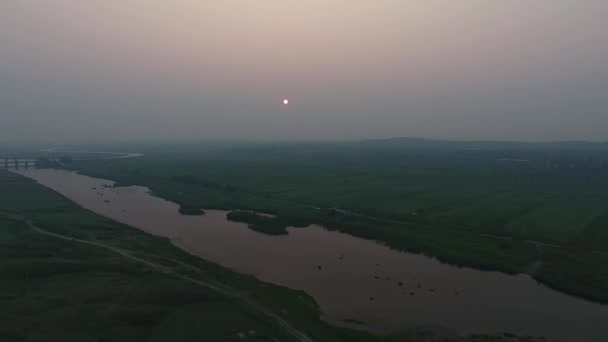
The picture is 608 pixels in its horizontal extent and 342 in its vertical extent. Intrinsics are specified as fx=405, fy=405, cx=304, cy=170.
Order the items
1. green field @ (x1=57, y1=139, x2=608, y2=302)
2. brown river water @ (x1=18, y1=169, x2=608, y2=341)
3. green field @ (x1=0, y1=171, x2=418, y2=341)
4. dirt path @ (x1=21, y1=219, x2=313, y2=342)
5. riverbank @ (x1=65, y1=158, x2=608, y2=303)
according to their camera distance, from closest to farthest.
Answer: green field @ (x1=0, y1=171, x2=418, y2=341) → dirt path @ (x1=21, y1=219, x2=313, y2=342) → brown river water @ (x1=18, y1=169, x2=608, y2=341) → riverbank @ (x1=65, y1=158, x2=608, y2=303) → green field @ (x1=57, y1=139, x2=608, y2=302)

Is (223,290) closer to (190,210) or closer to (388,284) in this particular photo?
(388,284)

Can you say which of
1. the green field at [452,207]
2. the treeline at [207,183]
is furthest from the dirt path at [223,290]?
the treeline at [207,183]

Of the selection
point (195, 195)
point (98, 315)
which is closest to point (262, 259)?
point (98, 315)

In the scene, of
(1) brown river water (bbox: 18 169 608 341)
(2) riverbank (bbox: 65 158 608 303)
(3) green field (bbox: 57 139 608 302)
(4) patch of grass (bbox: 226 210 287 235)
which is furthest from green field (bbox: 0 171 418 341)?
(3) green field (bbox: 57 139 608 302)

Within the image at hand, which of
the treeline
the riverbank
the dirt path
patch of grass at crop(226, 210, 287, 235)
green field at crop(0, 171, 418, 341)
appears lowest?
the dirt path

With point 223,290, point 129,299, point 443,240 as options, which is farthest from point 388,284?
point 129,299

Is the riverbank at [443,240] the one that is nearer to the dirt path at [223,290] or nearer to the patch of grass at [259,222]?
the patch of grass at [259,222]

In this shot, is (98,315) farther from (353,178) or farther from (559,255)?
(353,178)

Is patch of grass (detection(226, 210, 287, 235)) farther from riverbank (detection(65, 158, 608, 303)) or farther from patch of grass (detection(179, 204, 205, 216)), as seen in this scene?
patch of grass (detection(179, 204, 205, 216))
